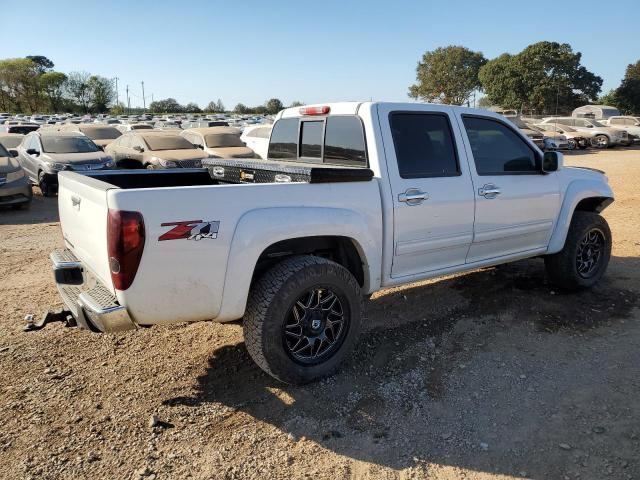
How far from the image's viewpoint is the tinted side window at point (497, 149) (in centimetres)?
439

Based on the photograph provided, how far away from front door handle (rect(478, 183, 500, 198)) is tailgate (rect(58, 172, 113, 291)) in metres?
2.91

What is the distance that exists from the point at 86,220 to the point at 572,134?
2891cm

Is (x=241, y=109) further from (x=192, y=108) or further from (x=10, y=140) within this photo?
(x=10, y=140)

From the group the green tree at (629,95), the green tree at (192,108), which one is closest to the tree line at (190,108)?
the green tree at (192,108)

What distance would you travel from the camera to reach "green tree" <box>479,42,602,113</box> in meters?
51.0

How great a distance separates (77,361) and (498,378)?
3107 millimetres

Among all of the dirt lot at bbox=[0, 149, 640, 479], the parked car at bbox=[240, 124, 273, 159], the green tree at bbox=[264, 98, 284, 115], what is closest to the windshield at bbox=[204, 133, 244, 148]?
the parked car at bbox=[240, 124, 273, 159]

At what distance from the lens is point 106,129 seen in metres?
18.4

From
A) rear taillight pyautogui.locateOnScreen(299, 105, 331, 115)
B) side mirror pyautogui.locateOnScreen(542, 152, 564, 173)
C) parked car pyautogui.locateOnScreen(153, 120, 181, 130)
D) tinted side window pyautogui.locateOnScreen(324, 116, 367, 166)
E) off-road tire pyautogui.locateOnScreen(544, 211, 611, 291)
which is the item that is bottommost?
off-road tire pyautogui.locateOnScreen(544, 211, 611, 291)

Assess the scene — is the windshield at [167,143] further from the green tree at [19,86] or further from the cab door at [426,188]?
the green tree at [19,86]

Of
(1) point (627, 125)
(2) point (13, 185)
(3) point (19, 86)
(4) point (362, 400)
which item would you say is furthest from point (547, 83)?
(3) point (19, 86)

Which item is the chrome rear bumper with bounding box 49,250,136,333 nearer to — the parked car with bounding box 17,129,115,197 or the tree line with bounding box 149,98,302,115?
the parked car with bounding box 17,129,115,197

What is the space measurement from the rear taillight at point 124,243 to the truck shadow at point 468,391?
1.03 meters

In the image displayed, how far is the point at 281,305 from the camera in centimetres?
325
